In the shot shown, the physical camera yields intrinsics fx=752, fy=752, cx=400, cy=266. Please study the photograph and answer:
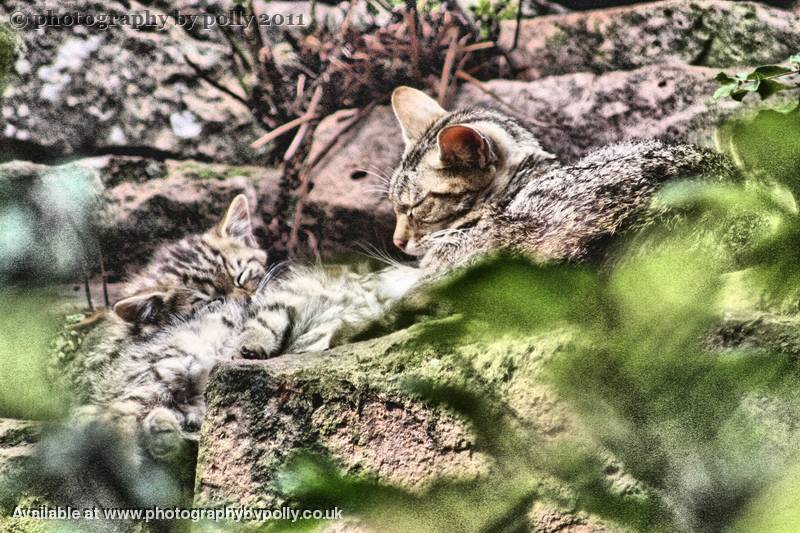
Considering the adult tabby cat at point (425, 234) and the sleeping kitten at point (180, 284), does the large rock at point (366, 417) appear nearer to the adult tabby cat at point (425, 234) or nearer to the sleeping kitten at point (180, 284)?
the adult tabby cat at point (425, 234)

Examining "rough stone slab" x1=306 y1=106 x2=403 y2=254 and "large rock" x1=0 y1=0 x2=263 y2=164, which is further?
"rough stone slab" x1=306 y1=106 x2=403 y2=254

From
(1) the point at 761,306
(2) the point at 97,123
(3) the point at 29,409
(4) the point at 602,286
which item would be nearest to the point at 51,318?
(3) the point at 29,409

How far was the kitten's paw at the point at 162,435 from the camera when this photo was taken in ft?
6.63

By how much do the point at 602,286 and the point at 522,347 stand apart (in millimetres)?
224

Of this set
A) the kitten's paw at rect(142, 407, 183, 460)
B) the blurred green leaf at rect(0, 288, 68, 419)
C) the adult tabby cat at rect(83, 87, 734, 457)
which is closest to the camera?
the adult tabby cat at rect(83, 87, 734, 457)

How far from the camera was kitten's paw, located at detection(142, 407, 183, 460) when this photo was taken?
79.5 inches

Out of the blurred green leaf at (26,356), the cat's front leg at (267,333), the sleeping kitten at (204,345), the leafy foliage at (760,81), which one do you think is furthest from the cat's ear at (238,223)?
the leafy foliage at (760,81)

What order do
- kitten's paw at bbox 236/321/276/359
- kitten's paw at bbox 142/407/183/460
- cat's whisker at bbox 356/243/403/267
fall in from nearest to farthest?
kitten's paw at bbox 142/407/183/460 < kitten's paw at bbox 236/321/276/359 < cat's whisker at bbox 356/243/403/267

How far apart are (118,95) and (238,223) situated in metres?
0.62

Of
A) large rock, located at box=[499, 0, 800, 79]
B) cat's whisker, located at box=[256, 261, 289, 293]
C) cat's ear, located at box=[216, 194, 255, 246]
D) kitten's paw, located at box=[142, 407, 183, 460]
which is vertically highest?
large rock, located at box=[499, 0, 800, 79]

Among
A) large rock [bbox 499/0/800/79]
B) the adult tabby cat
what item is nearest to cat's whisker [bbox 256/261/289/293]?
the adult tabby cat

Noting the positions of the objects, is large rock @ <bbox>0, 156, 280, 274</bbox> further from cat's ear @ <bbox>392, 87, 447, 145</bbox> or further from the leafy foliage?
the leafy foliage

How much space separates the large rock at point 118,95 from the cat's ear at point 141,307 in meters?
0.62

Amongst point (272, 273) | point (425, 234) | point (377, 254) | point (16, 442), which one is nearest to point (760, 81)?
point (425, 234)
